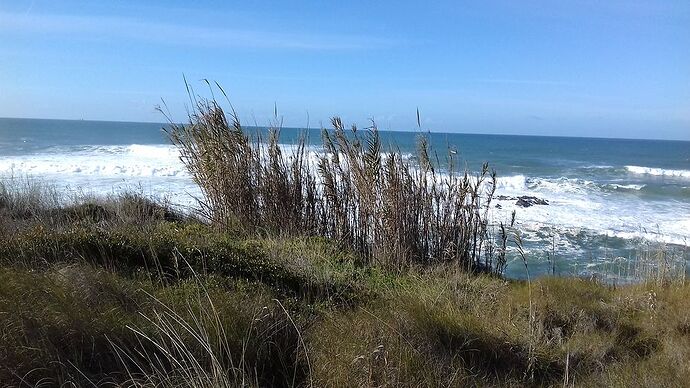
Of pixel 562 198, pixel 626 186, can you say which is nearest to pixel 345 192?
pixel 562 198

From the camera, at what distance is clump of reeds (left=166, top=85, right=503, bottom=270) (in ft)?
22.8

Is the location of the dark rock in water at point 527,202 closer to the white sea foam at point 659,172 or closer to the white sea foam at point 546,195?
the white sea foam at point 546,195

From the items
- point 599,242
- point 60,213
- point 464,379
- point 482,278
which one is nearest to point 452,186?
point 482,278

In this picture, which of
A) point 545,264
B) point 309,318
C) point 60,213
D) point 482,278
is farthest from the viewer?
point 545,264

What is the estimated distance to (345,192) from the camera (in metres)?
7.46

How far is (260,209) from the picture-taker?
7.78 meters

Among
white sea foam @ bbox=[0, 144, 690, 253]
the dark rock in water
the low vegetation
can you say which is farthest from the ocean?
the low vegetation

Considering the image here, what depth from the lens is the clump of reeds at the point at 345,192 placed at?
22.8 feet

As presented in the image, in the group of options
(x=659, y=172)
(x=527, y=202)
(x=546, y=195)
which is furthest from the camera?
(x=659, y=172)

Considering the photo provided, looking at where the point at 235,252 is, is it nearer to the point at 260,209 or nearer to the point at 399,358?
the point at 260,209

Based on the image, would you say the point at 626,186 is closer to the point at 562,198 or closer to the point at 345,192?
the point at 562,198

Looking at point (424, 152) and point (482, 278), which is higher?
point (424, 152)

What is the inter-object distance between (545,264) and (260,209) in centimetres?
537

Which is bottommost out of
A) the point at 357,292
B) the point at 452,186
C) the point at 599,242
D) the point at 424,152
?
the point at 599,242
